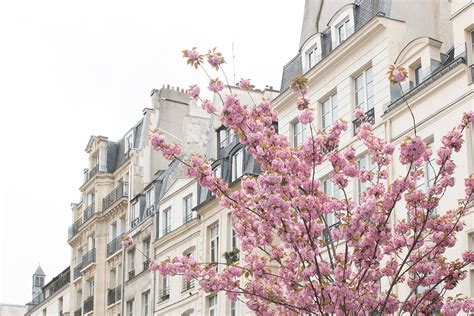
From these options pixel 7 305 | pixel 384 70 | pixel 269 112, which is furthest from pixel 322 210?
pixel 7 305

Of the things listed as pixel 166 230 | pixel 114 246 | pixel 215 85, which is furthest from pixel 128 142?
pixel 215 85

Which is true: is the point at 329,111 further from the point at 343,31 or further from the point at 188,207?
the point at 188,207

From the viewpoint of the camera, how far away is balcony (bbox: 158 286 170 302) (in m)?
38.8

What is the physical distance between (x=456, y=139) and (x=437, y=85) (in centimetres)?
697

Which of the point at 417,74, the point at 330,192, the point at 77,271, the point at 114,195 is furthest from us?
the point at 77,271

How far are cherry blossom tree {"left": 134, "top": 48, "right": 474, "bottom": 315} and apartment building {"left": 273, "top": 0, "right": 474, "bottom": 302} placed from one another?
4548 mm

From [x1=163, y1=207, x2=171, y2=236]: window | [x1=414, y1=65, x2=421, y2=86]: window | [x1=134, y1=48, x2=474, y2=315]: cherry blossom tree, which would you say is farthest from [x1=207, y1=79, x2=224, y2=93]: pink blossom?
[x1=163, y1=207, x2=171, y2=236]: window

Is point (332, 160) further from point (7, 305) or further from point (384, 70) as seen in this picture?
point (7, 305)

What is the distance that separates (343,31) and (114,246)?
2218 centimetres

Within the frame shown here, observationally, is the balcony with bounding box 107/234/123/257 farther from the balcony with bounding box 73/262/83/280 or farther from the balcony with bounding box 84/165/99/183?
the balcony with bounding box 84/165/99/183

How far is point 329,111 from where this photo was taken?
92.3ft

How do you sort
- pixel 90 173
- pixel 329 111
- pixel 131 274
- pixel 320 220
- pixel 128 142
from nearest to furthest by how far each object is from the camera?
pixel 320 220
pixel 329 111
pixel 131 274
pixel 128 142
pixel 90 173

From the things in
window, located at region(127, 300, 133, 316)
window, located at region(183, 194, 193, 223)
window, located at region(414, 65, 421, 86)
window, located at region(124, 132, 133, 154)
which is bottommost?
window, located at region(127, 300, 133, 316)

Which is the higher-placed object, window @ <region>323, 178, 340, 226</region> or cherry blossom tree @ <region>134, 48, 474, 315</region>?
window @ <region>323, 178, 340, 226</region>
